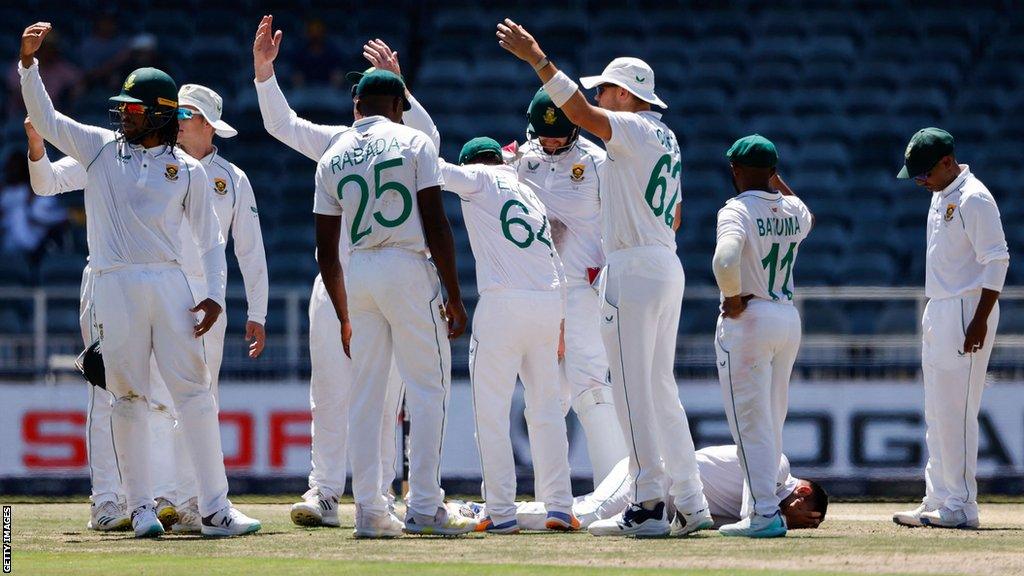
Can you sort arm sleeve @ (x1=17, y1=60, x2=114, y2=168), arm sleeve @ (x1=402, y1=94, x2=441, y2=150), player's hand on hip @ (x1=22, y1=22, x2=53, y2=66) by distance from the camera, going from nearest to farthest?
player's hand on hip @ (x1=22, y1=22, x2=53, y2=66), arm sleeve @ (x1=17, y1=60, x2=114, y2=168), arm sleeve @ (x1=402, y1=94, x2=441, y2=150)

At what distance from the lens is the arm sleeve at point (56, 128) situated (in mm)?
7875

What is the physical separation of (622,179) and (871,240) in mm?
9711

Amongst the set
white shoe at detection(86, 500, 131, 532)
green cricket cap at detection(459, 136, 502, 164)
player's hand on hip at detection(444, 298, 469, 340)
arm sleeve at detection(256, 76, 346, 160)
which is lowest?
white shoe at detection(86, 500, 131, 532)

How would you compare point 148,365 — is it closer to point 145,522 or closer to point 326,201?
point 145,522

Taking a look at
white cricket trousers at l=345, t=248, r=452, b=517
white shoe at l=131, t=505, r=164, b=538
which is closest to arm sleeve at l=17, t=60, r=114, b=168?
white cricket trousers at l=345, t=248, r=452, b=517

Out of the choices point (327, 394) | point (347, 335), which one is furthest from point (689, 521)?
point (327, 394)

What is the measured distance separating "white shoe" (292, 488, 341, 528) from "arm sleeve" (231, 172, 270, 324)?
102 cm

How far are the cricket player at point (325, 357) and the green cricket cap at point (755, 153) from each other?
5.37 ft

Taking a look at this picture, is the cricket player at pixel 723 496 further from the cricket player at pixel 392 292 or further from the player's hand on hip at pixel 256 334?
the player's hand on hip at pixel 256 334

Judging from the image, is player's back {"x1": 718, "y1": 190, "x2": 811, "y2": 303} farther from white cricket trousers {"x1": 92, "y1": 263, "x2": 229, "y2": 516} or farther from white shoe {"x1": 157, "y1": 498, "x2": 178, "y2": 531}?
white shoe {"x1": 157, "y1": 498, "x2": 178, "y2": 531}

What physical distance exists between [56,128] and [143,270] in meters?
0.82

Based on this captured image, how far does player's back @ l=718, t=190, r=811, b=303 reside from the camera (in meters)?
8.16

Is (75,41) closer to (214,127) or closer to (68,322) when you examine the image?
(68,322)

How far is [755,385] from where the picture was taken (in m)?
8.12
